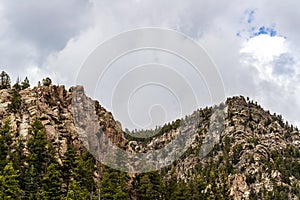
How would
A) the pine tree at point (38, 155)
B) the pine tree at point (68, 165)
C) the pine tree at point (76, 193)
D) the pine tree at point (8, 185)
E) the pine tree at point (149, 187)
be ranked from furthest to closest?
1. the pine tree at point (149, 187)
2. the pine tree at point (68, 165)
3. the pine tree at point (38, 155)
4. the pine tree at point (76, 193)
5. the pine tree at point (8, 185)

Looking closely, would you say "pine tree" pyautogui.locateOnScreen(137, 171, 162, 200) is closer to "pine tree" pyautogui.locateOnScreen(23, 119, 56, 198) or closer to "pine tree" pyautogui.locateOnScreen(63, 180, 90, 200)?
"pine tree" pyautogui.locateOnScreen(63, 180, 90, 200)

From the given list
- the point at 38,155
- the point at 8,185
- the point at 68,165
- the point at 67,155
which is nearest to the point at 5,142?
the point at 38,155

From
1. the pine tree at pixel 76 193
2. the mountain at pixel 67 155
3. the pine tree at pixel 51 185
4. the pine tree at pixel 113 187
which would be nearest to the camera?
the pine tree at pixel 76 193

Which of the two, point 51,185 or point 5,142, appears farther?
point 5,142

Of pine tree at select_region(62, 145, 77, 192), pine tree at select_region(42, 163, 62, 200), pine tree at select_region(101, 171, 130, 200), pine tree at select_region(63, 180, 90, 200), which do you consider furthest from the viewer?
pine tree at select_region(62, 145, 77, 192)

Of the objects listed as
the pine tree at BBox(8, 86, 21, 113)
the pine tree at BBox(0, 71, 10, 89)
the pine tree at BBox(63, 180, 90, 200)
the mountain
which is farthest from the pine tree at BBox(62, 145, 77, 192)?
the pine tree at BBox(0, 71, 10, 89)

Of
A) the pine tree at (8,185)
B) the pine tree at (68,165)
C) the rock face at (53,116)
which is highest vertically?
the rock face at (53,116)

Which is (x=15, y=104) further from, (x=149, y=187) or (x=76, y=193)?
(x=149, y=187)

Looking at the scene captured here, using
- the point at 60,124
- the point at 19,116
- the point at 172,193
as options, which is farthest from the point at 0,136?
the point at 172,193

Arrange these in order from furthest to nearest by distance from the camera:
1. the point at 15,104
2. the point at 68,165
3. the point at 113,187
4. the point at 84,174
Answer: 1. the point at 15,104
2. the point at 68,165
3. the point at 84,174
4. the point at 113,187

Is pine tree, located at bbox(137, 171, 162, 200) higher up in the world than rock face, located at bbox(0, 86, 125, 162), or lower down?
lower down

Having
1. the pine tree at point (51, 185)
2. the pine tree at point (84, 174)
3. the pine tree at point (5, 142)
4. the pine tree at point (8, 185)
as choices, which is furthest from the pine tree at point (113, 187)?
the pine tree at point (5, 142)

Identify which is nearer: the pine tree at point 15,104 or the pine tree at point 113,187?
the pine tree at point 113,187

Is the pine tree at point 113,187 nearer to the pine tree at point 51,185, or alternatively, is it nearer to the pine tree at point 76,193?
the pine tree at point 76,193
